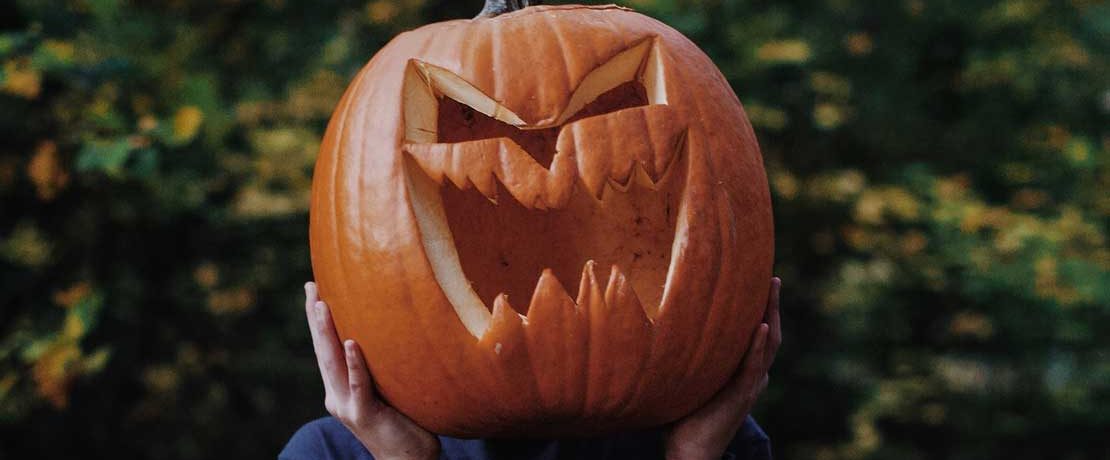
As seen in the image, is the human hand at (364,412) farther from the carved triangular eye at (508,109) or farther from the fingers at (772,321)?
the fingers at (772,321)

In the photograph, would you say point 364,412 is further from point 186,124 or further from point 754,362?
point 186,124

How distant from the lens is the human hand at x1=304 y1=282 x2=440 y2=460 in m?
1.48

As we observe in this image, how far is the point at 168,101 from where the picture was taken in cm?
282

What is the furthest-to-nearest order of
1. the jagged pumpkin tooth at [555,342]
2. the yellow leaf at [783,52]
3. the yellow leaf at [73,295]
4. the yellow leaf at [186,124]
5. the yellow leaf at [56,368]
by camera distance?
the yellow leaf at [783,52] < the yellow leaf at [73,295] < the yellow leaf at [56,368] < the yellow leaf at [186,124] < the jagged pumpkin tooth at [555,342]

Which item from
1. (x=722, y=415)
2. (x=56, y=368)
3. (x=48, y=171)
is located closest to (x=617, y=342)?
(x=722, y=415)

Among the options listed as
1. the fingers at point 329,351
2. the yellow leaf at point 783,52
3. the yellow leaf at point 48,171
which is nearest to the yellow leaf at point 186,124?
the yellow leaf at point 48,171

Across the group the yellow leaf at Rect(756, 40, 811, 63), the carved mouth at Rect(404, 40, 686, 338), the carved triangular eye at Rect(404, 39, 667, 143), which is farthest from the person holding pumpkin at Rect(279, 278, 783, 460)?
the yellow leaf at Rect(756, 40, 811, 63)

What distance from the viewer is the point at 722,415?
1539 mm

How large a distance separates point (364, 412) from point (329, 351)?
0.34 ft

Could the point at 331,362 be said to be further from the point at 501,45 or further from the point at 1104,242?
the point at 1104,242

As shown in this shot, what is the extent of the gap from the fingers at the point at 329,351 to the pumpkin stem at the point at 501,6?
1.62 feet

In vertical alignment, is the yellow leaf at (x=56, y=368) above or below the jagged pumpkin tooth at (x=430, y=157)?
below

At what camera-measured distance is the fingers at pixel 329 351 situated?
1.49 meters

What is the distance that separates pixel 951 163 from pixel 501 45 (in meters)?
2.98
